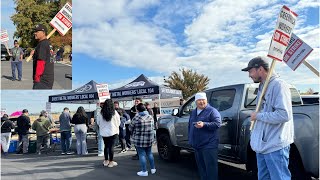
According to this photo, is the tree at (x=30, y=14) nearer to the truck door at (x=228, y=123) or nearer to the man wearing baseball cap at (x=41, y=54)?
the man wearing baseball cap at (x=41, y=54)

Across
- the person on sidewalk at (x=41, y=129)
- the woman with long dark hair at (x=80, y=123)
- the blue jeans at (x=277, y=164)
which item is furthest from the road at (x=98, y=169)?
the blue jeans at (x=277, y=164)

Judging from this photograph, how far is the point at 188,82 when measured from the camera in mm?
46938

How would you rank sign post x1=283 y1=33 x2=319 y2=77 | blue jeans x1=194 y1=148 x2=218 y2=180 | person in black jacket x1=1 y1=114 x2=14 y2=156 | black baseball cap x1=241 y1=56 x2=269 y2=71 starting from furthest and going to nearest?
1. person in black jacket x1=1 y1=114 x2=14 y2=156
2. sign post x1=283 y1=33 x2=319 y2=77
3. blue jeans x1=194 y1=148 x2=218 y2=180
4. black baseball cap x1=241 y1=56 x2=269 y2=71

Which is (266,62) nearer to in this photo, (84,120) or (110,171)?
(110,171)

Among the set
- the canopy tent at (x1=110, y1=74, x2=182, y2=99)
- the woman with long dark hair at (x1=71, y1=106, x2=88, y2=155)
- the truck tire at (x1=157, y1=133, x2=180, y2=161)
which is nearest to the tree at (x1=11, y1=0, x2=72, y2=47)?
the canopy tent at (x1=110, y1=74, x2=182, y2=99)

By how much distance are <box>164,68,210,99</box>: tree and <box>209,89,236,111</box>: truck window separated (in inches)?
1522

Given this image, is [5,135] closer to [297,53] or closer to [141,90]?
[141,90]

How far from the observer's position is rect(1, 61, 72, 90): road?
15394mm

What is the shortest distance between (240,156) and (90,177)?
348cm

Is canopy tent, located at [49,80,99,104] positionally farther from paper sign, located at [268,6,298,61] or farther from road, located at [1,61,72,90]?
paper sign, located at [268,6,298,61]

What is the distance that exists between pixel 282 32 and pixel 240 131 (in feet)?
7.64

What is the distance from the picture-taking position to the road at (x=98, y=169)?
24.8 ft

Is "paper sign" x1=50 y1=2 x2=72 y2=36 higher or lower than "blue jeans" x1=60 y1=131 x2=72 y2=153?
higher

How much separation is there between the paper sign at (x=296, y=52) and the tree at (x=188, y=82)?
38.7m
